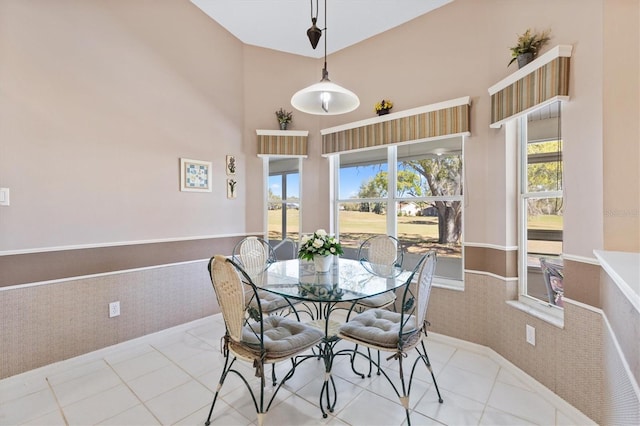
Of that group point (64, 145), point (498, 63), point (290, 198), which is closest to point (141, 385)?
point (64, 145)

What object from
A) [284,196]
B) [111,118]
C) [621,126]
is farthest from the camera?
[284,196]

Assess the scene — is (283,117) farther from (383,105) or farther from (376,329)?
(376,329)

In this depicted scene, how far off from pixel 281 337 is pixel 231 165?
93.7 inches

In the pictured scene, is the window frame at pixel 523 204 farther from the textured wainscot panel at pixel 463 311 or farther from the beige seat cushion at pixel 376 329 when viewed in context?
the beige seat cushion at pixel 376 329

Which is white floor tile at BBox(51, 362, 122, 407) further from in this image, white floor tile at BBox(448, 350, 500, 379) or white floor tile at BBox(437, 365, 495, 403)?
white floor tile at BBox(448, 350, 500, 379)

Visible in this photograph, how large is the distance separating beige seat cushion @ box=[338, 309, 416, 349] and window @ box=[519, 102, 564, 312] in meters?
1.19

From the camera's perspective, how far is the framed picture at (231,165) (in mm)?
3568

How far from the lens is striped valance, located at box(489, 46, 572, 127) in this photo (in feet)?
6.25

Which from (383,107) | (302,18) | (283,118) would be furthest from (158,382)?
(302,18)

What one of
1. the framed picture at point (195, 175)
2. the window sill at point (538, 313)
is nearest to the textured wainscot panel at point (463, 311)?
the window sill at point (538, 313)

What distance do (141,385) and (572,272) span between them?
3173 millimetres

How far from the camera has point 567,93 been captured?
6.26 ft

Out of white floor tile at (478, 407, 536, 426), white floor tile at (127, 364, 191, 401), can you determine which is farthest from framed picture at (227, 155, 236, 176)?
white floor tile at (478, 407, 536, 426)

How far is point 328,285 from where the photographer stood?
212 centimetres
